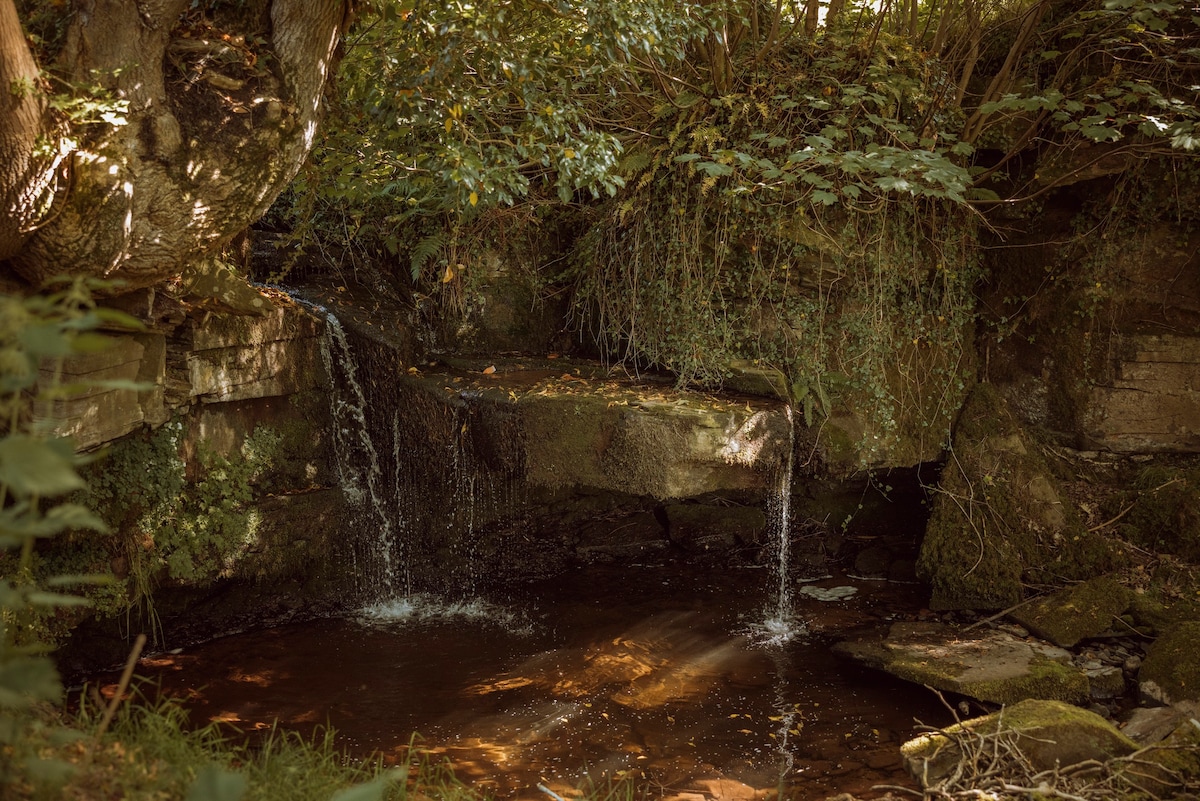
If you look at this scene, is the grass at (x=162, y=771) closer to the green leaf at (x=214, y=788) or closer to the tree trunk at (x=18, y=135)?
the green leaf at (x=214, y=788)

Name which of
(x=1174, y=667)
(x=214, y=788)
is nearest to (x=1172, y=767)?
(x=1174, y=667)

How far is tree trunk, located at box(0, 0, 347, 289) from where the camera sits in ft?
12.2

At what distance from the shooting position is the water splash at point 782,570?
6059mm

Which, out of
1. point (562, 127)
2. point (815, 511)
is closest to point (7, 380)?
point (562, 127)

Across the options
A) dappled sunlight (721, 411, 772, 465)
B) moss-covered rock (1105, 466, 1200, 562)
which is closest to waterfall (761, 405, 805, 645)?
dappled sunlight (721, 411, 772, 465)

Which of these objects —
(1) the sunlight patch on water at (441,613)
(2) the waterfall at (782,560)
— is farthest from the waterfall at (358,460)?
(2) the waterfall at (782,560)

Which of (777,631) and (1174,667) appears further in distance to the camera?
(777,631)

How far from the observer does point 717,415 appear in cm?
606

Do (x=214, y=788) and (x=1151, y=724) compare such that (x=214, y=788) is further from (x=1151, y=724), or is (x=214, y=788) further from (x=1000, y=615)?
(x=1000, y=615)

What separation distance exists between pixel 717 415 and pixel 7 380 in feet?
15.8

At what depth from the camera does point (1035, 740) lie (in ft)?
12.4

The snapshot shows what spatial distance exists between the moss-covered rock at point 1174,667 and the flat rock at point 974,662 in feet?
1.19

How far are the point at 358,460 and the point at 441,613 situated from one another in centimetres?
135

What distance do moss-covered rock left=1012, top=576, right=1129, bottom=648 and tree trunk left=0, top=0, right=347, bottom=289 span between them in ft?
18.0
